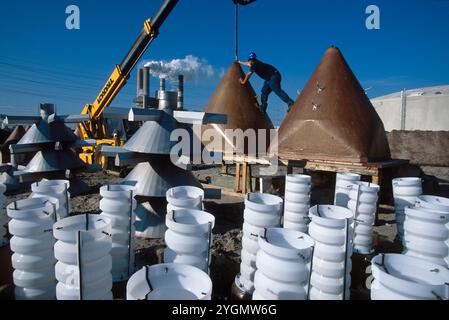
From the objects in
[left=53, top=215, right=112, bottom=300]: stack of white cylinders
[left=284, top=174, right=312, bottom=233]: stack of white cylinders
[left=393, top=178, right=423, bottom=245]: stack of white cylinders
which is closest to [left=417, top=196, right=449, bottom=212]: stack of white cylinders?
[left=393, top=178, right=423, bottom=245]: stack of white cylinders

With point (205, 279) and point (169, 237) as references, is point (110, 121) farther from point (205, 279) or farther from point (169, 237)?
point (205, 279)

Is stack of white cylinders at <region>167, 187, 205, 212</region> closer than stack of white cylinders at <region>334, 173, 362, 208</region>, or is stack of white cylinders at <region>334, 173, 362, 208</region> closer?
stack of white cylinders at <region>167, 187, 205, 212</region>

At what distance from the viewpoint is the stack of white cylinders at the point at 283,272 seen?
2061mm

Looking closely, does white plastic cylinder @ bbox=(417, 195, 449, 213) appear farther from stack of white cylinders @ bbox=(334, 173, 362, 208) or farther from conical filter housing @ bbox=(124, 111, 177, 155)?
conical filter housing @ bbox=(124, 111, 177, 155)

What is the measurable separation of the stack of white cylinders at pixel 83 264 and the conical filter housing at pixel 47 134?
4.84 meters

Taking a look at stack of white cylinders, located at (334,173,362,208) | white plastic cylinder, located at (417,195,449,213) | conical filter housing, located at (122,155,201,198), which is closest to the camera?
white plastic cylinder, located at (417,195,449,213)

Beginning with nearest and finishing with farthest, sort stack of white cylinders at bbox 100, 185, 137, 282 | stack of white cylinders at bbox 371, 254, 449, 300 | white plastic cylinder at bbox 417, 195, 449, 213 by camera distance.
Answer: stack of white cylinders at bbox 371, 254, 449, 300
stack of white cylinders at bbox 100, 185, 137, 282
white plastic cylinder at bbox 417, 195, 449, 213

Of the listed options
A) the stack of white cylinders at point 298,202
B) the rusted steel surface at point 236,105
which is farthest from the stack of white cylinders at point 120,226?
the rusted steel surface at point 236,105

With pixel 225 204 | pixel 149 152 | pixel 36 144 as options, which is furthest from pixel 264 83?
pixel 36 144

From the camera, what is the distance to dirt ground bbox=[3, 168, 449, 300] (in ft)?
10.9

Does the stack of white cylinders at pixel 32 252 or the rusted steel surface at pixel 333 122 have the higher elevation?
the rusted steel surface at pixel 333 122

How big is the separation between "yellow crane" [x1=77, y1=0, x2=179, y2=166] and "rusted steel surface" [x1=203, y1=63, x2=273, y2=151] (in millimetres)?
2542

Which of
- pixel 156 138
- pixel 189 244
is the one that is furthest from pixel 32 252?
pixel 156 138

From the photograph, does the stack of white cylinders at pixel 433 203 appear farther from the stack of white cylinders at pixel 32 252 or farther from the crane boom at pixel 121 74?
the crane boom at pixel 121 74
